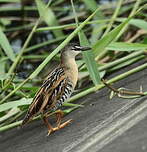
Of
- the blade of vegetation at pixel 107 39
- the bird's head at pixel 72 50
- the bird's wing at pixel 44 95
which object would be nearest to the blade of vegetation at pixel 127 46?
the blade of vegetation at pixel 107 39

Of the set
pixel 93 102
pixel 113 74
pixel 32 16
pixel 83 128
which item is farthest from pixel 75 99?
pixel 32 16

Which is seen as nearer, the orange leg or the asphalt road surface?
the asphalt road surface

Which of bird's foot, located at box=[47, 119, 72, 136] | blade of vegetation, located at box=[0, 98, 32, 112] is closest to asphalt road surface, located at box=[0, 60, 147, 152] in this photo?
bird's foot, located at box=[47, 119, 72, 136]

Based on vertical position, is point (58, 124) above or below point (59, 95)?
below

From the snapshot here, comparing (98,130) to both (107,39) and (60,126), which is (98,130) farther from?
(107,39)

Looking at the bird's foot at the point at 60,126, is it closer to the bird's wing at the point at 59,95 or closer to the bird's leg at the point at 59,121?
the bird's leg at the point at 59,121

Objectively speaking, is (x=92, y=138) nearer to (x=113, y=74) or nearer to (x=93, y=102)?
(x=93, y=102)

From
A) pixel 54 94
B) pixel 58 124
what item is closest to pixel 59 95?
pixel 54 94

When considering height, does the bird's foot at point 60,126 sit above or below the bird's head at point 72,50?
below

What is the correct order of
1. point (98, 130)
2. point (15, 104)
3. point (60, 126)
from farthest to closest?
1. point (15, 104)
2. point (60, 126)
3. point (98, 130)

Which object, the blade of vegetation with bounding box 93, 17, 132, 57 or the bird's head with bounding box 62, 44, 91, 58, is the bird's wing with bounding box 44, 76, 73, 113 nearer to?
the bird's head with bounding box 62, 44, 91, 58
